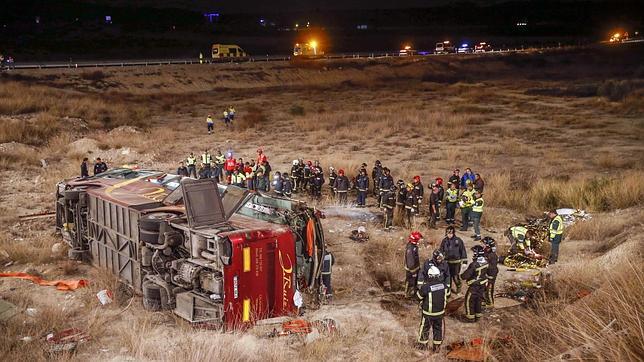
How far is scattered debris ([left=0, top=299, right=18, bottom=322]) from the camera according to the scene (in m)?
8.46

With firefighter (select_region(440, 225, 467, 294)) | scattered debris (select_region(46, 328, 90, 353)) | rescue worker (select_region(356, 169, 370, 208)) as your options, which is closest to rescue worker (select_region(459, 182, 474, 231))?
rescue worker (select_region(356, 169, 370, 208))

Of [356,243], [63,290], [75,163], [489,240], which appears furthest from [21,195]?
[489,240]

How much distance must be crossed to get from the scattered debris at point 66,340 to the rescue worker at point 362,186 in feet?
31.8

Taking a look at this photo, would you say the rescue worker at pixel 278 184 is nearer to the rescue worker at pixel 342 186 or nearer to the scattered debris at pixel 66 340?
the rescue worker at pixel 342 186

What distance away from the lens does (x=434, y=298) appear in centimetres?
759

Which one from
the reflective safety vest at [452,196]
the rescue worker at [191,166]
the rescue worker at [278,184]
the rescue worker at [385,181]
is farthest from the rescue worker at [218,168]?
the reflective safety vest at [452,196]

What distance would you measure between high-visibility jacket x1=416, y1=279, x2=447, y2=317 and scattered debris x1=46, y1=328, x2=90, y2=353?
4.91 m

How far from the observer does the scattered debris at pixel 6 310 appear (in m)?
8.46

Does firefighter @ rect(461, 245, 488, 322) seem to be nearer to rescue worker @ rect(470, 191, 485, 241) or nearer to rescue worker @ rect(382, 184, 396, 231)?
rescue worker @ rect(470, 191, 485, 241)

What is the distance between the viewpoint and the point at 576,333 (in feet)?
17.8

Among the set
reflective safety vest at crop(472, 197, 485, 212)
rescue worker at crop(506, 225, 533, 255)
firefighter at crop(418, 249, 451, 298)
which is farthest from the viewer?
reflective safety vest at crop(472, 197, 485, 212)

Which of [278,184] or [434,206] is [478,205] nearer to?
[434,206]

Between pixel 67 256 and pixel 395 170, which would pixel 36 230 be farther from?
pixel 395 170

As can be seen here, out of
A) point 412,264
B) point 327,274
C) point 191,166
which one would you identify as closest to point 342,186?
point 191,166
